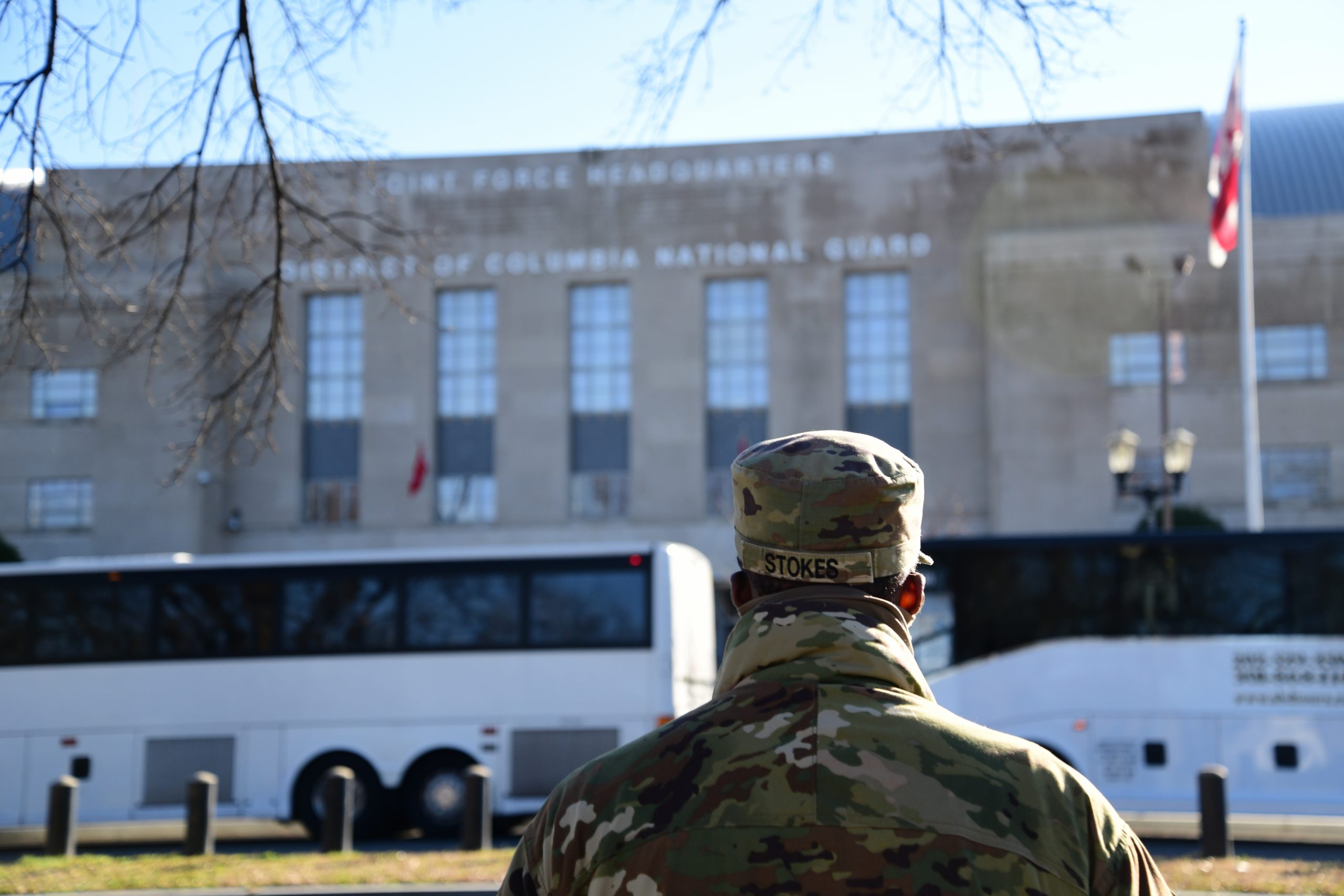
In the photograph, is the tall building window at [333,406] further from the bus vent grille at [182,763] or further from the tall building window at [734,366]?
the bus vent grille at [182,763]

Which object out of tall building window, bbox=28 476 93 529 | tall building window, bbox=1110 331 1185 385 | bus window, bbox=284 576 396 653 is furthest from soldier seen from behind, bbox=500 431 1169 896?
tall building window, bbox=28 476 93 529

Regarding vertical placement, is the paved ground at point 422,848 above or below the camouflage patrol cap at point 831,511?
below

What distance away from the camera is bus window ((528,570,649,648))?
15164mm

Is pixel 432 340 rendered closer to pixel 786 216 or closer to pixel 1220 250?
pixel 786 216

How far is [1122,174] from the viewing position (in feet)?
126

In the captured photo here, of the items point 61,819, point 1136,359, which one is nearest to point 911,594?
point 61,819

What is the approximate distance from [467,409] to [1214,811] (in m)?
32.1

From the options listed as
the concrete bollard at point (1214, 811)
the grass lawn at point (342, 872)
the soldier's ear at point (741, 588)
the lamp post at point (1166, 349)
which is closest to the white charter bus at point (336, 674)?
the grass lawn at point (342, 872)

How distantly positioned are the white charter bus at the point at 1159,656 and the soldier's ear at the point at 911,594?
1251 centimetres

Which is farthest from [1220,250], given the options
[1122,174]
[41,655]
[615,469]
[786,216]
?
[41,655]

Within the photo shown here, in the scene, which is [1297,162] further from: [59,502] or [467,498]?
[59,502]

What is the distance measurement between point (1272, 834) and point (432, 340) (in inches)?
1188

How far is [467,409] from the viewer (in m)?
40.3

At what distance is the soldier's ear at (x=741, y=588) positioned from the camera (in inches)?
85.5
